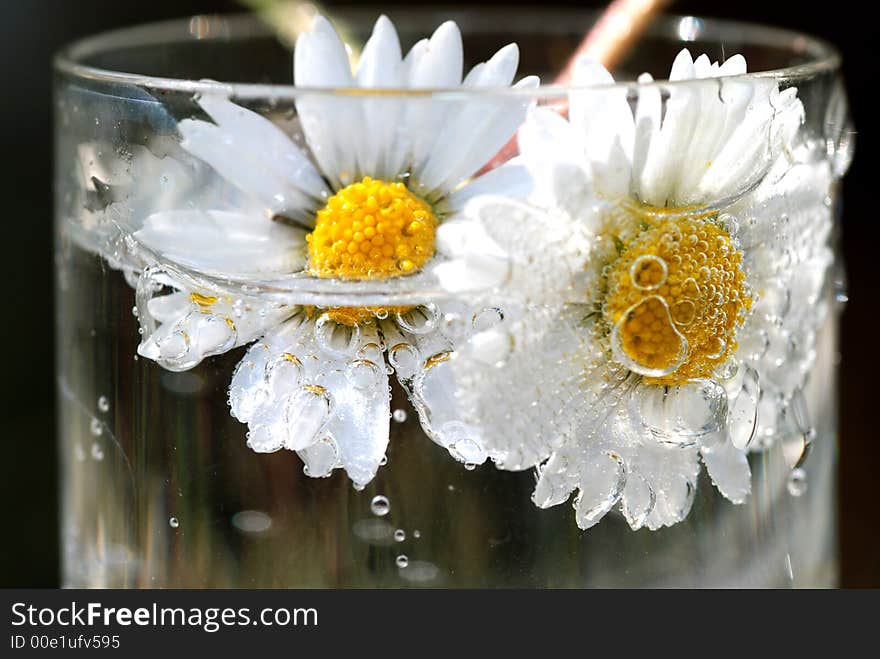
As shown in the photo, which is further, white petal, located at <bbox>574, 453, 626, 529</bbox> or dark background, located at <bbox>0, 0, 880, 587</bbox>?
dark background, located at <bbox>0, 0, 880, 587</bbox>

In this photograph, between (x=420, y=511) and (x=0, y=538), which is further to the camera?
(x=0, y=538)

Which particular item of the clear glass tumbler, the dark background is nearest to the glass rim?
the clear glass tumbler

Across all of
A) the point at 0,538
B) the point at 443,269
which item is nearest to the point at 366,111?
the point at 443,269

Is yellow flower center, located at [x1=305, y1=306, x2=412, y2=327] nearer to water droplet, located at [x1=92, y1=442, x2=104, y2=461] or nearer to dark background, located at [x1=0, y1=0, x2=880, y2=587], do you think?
water droplet, located at [x1=92, y1=442, x2=104, y2=461]

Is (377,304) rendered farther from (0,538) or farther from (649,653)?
(0,538)

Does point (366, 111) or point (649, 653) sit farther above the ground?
point (366, 111)

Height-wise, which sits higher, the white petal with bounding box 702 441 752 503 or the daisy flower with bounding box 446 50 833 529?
the daisy flower with bounding box 446 50 833 529

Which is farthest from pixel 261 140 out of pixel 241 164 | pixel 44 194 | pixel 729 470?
pixel 44 194
